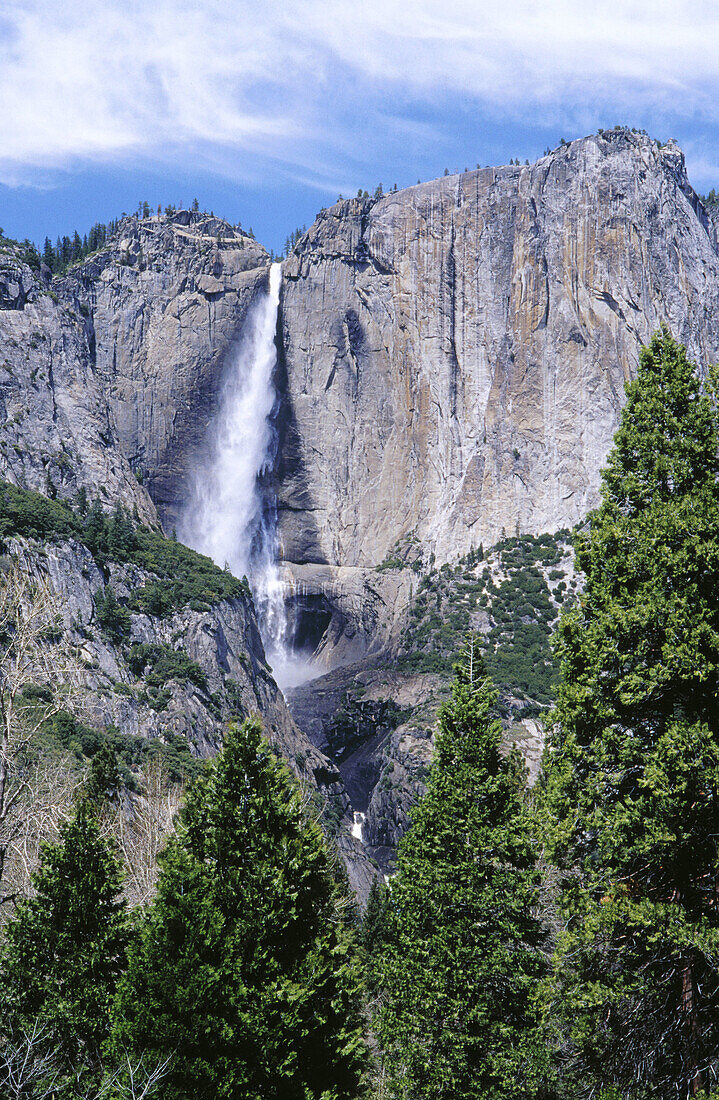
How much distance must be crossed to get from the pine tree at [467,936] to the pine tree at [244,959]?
3534mm

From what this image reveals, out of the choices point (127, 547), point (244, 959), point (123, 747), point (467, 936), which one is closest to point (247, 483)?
point (127, 547)

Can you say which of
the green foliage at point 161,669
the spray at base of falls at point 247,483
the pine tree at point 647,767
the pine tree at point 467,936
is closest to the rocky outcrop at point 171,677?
the green foliage at point 161,669

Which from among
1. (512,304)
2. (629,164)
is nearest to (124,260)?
(512,304)

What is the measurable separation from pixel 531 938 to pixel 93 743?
37346mm

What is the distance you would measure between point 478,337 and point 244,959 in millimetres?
105443

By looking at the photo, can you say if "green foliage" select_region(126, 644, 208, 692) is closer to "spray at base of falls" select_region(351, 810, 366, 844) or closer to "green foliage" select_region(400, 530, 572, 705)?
"spray at base of falls" select_region(351, 810, 366, 844)

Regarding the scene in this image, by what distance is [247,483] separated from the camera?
124m

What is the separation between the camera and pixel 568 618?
20156 millimetres

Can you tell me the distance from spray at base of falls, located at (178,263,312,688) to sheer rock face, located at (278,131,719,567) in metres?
2.20

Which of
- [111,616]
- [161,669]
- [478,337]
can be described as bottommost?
[161,669]

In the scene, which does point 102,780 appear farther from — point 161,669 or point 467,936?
point 161,669

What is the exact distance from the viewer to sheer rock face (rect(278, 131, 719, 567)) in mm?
111375

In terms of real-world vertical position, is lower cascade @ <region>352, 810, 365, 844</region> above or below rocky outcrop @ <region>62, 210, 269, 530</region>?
below

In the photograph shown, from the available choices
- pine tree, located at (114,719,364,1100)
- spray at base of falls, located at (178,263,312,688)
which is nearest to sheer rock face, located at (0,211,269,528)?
spray at base of falls, located at (178,263,312,688)
